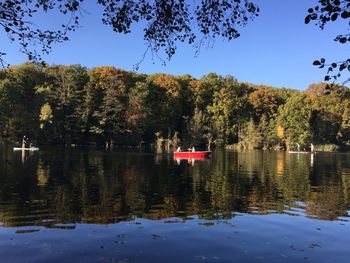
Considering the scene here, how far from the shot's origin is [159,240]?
12.1 meters

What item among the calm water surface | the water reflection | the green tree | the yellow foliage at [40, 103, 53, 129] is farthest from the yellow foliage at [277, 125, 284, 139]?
the calm water surface

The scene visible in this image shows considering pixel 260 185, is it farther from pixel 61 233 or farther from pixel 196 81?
pixel 196 81

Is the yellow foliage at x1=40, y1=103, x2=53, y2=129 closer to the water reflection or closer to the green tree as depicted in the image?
the water reflection

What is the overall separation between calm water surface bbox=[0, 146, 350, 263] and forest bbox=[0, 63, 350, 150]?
61676mm

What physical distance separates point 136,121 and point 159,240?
78.9m

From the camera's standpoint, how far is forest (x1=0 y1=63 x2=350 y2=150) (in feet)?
280

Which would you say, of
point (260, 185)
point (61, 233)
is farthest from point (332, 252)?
point (260, 185)

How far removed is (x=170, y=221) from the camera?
14.9 metres

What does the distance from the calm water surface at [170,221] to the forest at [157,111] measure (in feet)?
202

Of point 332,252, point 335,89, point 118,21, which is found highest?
point 118,21

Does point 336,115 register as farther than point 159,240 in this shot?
Yes

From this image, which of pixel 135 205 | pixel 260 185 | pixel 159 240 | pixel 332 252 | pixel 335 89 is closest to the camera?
pixel 335 89

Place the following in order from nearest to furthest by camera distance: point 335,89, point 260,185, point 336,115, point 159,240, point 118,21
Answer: point 335,89
point 118,21
point 159,240
point 260,185
point 336,115

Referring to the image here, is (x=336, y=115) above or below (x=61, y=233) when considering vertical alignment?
above
